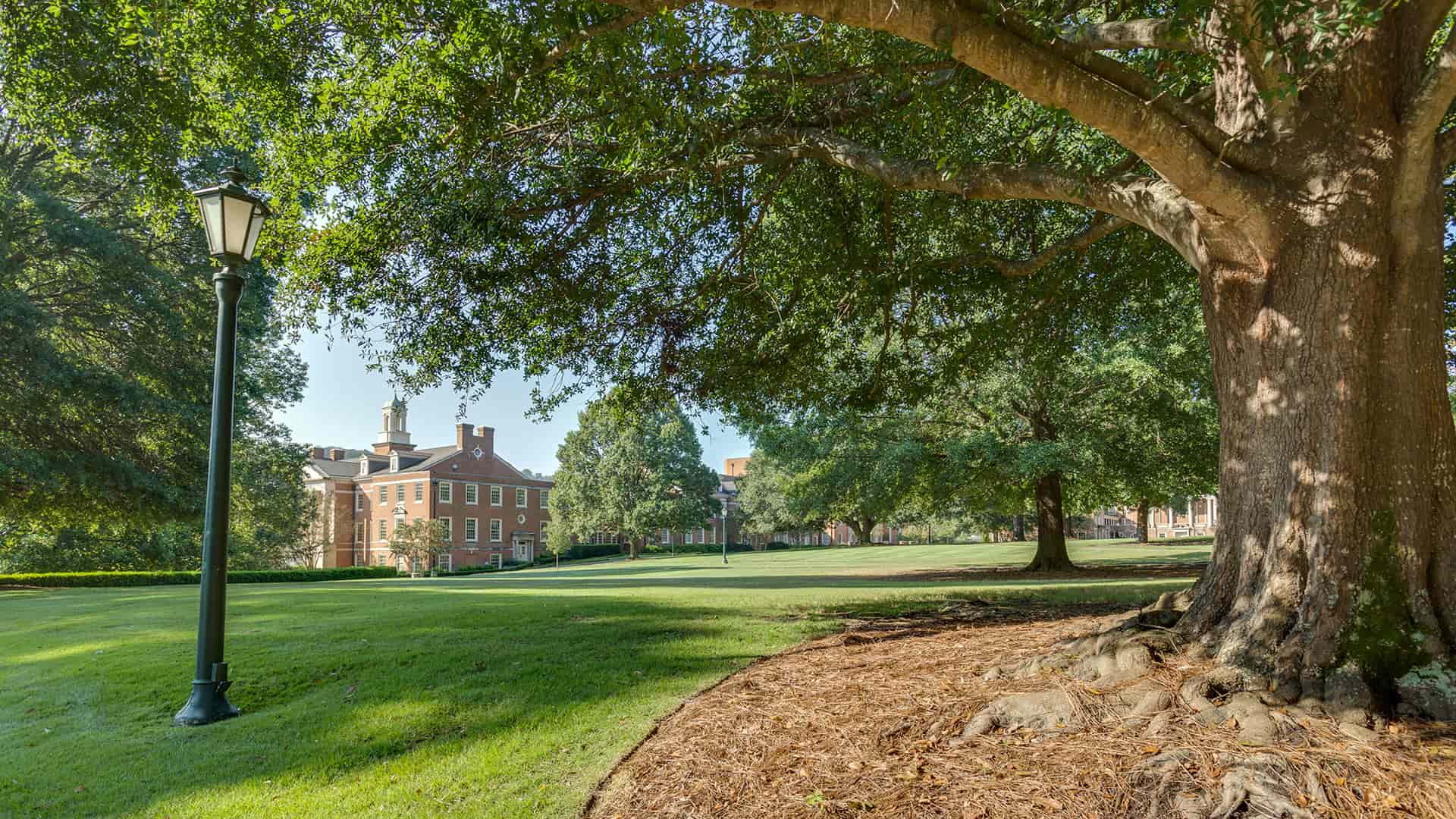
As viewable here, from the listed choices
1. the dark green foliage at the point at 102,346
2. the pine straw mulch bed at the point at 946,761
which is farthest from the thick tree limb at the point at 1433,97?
the dark green foliage at the point at 102,346

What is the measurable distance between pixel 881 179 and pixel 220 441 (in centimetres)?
570

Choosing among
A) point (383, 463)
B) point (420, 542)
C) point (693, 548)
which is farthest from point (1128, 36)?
point (693, 548)

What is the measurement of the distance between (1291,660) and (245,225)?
758cm

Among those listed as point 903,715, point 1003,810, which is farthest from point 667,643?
point 1003,810

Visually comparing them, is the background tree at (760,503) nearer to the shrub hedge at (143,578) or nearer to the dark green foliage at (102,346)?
the shrub hedge at (143,578)

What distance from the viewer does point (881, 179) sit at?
6828 mm

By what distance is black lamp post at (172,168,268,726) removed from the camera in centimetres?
552

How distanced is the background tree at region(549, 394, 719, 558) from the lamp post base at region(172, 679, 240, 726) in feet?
164

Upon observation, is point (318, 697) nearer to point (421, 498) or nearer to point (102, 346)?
point (102, 346)

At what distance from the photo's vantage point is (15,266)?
19719mm

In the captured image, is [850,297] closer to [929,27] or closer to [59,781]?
[929,27]

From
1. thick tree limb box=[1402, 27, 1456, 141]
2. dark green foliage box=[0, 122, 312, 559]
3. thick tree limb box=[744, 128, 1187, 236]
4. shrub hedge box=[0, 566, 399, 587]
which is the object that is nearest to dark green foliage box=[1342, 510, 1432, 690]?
thick tree limb box=[1402, 27, 1456, 141]

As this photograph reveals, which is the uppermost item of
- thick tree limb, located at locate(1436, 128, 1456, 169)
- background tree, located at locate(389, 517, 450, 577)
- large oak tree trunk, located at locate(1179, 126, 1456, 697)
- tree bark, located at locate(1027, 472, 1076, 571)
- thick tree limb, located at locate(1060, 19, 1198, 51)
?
thick tree limb, located at locate(1060, 19, 1198, 51)

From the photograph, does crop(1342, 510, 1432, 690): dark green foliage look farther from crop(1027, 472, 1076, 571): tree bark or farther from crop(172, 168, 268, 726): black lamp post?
crop(1027, 472, 1076, 571): tree bark
